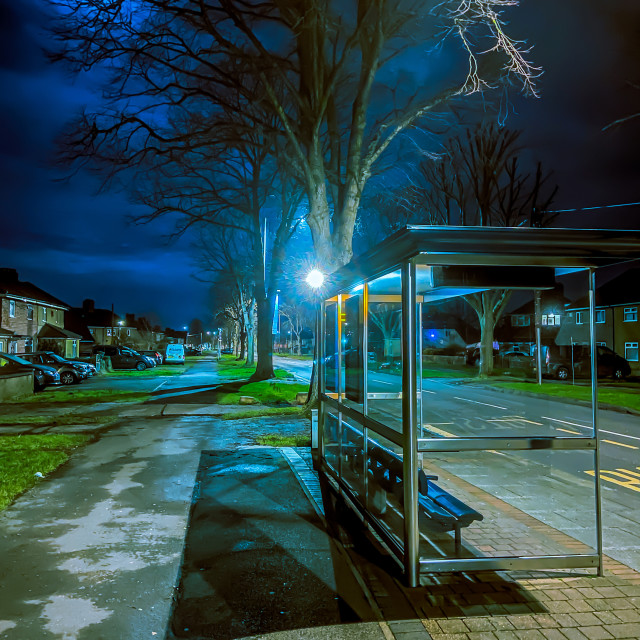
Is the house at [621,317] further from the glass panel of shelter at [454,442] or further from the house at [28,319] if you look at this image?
the house at [28,319]

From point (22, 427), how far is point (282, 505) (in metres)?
9.30

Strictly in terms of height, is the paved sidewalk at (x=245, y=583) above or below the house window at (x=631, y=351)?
below

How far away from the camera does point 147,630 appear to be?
3.91 metres

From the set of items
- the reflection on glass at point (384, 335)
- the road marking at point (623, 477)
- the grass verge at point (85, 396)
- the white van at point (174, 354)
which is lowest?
the road marking at point (623, 477)

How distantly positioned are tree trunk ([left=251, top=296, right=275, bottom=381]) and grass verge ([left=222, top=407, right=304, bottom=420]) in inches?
473

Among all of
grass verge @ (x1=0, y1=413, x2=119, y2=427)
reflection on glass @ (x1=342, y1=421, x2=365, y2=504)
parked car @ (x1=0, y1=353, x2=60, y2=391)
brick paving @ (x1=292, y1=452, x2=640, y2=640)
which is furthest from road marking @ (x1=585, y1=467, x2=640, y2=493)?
parked car @ (x1=0, y1=353, x2=60, y2=391)

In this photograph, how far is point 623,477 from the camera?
28.9ft

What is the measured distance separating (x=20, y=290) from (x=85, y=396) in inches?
1280

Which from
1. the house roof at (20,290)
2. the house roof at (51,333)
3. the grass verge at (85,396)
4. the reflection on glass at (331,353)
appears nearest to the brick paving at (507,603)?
the reflection on glass at (331,353)

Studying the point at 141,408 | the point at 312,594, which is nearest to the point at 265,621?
the point at 312,594

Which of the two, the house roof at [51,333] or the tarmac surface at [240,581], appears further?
the house roof at [51,333]

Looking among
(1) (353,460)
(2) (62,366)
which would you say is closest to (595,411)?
(1) (353,460)

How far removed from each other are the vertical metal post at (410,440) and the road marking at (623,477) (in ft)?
16.5

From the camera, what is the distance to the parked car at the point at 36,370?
24.0 m
